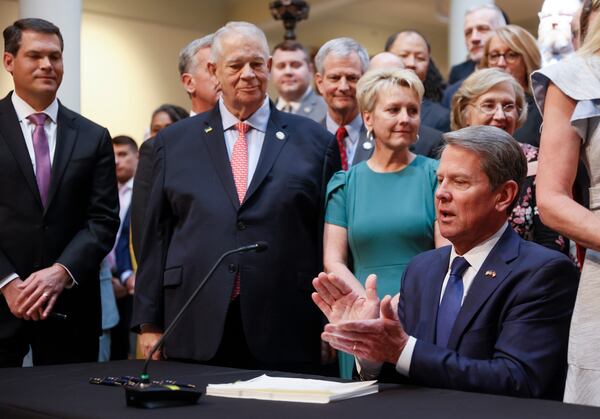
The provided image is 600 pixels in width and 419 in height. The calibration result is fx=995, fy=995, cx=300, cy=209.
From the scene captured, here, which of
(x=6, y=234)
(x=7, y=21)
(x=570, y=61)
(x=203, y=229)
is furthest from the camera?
(x=7, y=21)

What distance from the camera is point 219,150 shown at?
12.2 feet

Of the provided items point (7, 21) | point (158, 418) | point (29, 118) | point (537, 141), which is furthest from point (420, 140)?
point (7, 21)

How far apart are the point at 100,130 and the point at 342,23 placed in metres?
10.8

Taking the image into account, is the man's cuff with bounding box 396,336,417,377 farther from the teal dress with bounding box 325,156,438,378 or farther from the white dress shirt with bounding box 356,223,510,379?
the teal dress with bounding box 325,156,438,378

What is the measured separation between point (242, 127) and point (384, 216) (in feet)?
2.10

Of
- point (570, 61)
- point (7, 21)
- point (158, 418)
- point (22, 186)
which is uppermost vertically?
point (7, 21)

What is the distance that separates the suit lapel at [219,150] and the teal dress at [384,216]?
0.37 m

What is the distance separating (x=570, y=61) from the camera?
2473 millimetres

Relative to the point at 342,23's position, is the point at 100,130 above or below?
below

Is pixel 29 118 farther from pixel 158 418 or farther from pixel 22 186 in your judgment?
pixel 158 418

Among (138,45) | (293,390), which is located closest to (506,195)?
(293,390)

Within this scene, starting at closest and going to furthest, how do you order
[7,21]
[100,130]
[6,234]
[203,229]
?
[203,229], [6,234], [100,130], [7,21]

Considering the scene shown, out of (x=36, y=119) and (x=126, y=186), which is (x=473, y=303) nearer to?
(x=36, y=119)

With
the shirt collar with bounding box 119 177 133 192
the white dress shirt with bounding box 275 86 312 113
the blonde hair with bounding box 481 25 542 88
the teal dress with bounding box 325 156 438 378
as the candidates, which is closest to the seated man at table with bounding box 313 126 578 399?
the teal dress with bounding box 325 156 438 378
